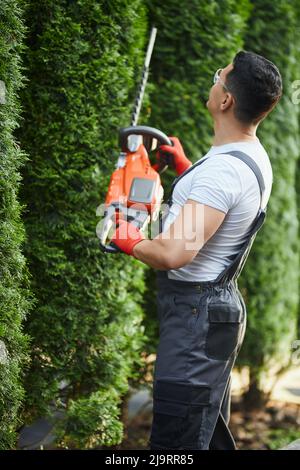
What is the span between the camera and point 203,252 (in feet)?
9.38

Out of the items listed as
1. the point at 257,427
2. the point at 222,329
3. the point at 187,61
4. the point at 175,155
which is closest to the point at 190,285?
the point at 222,329

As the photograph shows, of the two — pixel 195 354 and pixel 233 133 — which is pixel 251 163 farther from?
pixel 195 354

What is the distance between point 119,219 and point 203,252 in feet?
1.20

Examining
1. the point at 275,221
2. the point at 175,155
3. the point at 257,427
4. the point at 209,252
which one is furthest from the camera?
the point at 257,427

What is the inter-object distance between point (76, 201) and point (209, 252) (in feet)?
2.89

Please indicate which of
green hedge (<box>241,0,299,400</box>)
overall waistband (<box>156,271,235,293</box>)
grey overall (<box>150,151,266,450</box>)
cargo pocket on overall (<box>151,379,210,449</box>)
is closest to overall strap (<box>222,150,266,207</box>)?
grey overall (<box>150,151,266,450</box>)

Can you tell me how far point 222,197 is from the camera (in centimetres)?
267

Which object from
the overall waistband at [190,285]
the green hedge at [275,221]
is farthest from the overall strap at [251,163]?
the green hedge at [275,221]

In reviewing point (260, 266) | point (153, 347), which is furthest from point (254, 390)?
point (153, 347)

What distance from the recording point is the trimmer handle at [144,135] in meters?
3.14

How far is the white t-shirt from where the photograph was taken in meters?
2.67

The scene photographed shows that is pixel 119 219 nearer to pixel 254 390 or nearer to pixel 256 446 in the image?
pixel 256 446

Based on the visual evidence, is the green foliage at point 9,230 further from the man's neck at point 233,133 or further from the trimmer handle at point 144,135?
the man's neck at point 233,133

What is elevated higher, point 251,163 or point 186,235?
point 251,163
